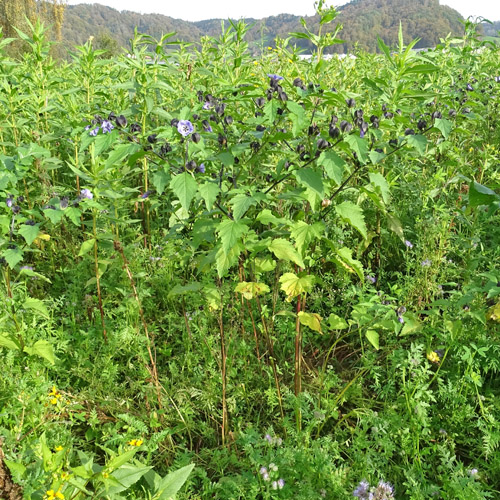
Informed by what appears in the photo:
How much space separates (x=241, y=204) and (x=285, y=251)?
33 centimetres

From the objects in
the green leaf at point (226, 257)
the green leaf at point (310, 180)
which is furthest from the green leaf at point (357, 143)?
the green leaf at point (226, 257)

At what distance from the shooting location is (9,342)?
2318 mm

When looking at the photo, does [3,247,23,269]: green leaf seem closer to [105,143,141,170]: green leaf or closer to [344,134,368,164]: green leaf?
[105,143,141,170]: green leaf

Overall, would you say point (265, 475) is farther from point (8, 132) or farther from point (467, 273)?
point (8, 132)

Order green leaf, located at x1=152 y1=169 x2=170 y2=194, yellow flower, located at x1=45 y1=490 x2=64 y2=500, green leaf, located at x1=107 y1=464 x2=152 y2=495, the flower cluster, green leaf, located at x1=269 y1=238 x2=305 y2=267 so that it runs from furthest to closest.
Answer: green leaf, located at x1=269 y1=238 x2=305 y2=267 → green leaf, located at x1=152 y1=169 x2=170 y2=194 → the flower cluster → green leaf, located at x1=107 y1=464 x2=152 y2=495 → yellow flower, located at x1=45 y1=490 x2=64 y2=500

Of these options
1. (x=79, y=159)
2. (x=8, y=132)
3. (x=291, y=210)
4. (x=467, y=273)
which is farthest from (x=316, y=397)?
(x=8, y=132)

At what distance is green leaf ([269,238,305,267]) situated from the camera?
77.5 inches

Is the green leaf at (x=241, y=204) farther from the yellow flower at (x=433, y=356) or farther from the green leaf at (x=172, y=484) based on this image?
the yellow flower at (x=433, y=356)

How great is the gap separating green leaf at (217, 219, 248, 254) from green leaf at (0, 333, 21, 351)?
1387 mm

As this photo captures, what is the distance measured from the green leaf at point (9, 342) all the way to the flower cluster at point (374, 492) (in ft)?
6.11

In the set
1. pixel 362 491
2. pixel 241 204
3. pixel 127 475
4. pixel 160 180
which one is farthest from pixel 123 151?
pixel 362 491

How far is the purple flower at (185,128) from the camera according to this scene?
1870 mm

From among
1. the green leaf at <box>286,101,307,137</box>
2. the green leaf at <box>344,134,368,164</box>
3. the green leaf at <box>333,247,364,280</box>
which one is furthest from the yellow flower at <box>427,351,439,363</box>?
the green leaf at <box>286,101,307,137</box>

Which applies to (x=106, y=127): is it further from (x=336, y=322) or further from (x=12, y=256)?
(x=336, y=322)
